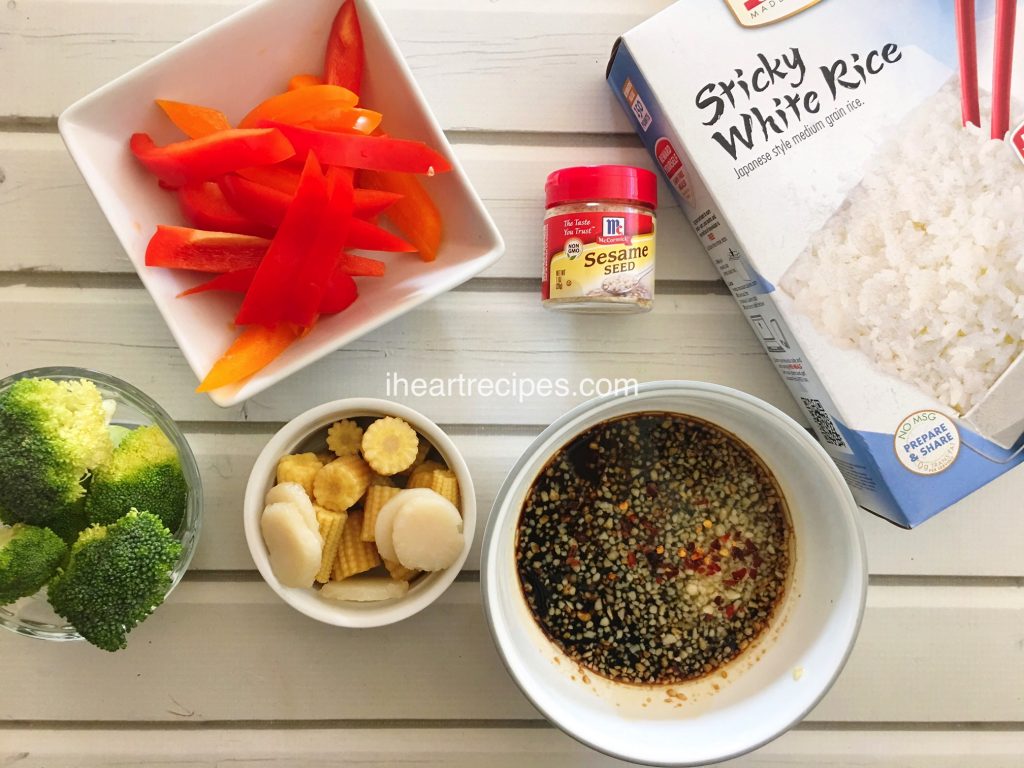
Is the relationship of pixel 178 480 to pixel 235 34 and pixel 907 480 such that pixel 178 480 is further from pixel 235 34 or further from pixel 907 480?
pixel 907 480

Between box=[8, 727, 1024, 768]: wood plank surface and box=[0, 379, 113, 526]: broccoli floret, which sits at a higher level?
box=[0, 379, 113, 526]: broccoli floret

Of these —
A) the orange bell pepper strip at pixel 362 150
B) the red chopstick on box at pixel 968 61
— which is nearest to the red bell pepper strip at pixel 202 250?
the orange bell pepper strip at pixel 362 150

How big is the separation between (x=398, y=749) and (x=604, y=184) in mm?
709

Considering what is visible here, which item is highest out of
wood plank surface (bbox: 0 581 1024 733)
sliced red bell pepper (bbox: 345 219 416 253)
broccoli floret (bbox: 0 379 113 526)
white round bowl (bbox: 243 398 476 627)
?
sliced red bell pepper (bbox: 345 219 416 253)

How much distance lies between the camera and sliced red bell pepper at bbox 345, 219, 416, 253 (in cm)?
78

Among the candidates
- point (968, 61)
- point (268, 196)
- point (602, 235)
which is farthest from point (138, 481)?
point (968, 61)

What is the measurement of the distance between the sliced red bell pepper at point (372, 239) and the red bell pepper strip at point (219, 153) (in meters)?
0.10

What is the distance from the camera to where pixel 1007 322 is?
2.48 ft

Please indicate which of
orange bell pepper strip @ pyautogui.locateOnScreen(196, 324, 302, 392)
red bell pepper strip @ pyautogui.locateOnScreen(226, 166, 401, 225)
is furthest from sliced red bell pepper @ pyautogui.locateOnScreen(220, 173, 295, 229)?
orange bell pepper strip @ pyautogui.locateOnScreen(196, 324, 302, 392)

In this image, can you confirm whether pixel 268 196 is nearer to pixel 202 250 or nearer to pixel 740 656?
pixel 202 250

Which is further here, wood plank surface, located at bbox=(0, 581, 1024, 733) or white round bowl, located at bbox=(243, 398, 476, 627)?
wood plank surface, located at bbox=(0, 581, 1024, 733)

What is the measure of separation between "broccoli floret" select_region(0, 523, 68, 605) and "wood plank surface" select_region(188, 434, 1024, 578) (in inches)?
6.9

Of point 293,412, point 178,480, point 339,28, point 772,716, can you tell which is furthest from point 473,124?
point 772,716

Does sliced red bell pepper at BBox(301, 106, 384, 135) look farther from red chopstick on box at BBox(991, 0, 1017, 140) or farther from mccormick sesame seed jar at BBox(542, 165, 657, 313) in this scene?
red chopstick on box at BBox(991, 0, 1017, 140)
